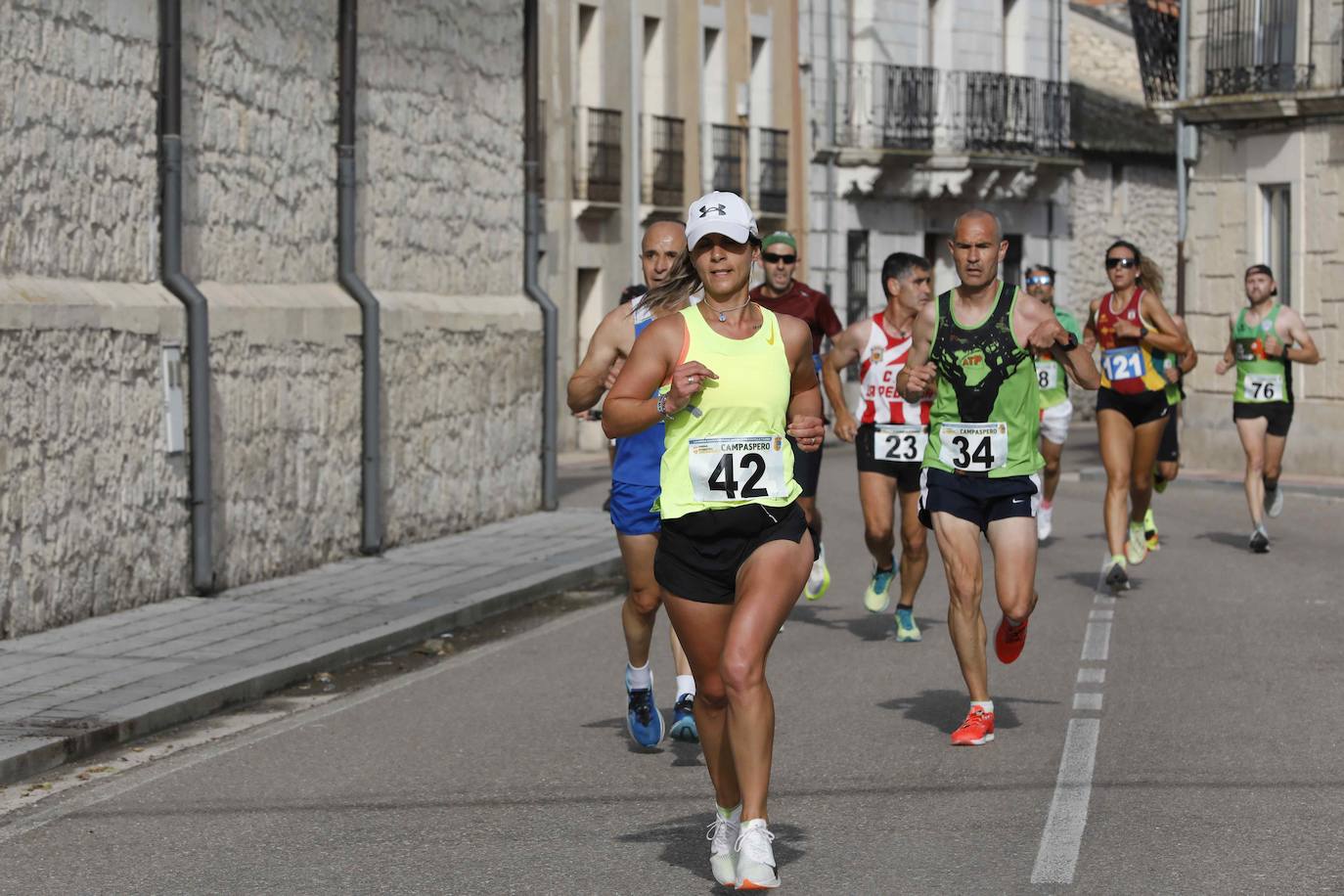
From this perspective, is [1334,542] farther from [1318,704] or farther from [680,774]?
[680,774]

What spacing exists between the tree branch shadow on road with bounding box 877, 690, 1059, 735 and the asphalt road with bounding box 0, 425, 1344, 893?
0.03 m

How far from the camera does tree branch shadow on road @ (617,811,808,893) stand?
6.74 metres

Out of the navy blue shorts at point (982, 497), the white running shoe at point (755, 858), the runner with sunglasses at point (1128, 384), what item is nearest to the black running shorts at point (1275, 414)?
the runner with sunglasses at point (1128, 384)

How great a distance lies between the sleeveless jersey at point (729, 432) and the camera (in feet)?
21.1

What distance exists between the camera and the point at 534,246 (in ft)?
65.3

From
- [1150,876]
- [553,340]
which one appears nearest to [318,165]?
[553,340]

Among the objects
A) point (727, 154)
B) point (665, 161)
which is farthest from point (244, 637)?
point (727, 154)

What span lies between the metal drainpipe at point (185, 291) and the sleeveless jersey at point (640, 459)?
16.8 ft

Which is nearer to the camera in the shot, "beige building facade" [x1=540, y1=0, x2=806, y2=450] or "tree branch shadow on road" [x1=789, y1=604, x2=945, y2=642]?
"tree branch shadow on road" [x1=789, y1=604, x2=945, y2=642]

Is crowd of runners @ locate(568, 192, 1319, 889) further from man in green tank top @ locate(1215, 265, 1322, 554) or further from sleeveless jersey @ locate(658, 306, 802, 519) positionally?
man in green tank top @ locate(1215, 265, 1322, 554)

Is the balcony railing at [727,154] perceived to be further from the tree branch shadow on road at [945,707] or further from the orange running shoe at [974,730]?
the orange running shoe at [974,730]

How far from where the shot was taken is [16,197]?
1187 cm

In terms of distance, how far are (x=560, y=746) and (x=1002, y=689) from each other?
216 centimetres

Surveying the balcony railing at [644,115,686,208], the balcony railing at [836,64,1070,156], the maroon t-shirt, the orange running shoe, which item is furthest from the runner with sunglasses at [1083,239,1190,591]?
the balcony railing at [836,64,1070,156]
